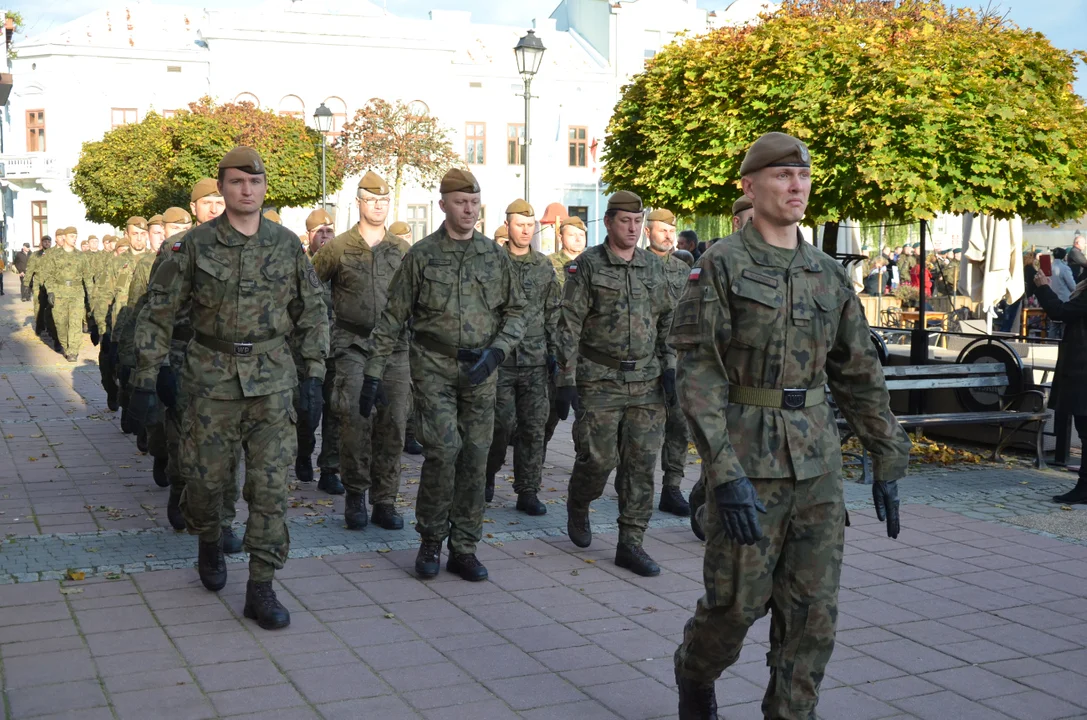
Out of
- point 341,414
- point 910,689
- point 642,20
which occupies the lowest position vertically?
point 910,689

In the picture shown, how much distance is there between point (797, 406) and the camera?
3965mm

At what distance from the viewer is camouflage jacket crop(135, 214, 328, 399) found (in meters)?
5.76

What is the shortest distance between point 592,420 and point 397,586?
145 cm

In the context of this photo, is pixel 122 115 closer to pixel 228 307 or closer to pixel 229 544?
pixel 229 544

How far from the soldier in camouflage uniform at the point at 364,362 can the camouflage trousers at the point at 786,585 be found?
392 cm

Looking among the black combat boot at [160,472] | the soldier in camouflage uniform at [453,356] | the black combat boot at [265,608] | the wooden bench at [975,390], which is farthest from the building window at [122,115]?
the black combat boot at [265,608]

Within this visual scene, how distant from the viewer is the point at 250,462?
19.0 feet

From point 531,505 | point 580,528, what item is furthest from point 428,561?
point 531,505

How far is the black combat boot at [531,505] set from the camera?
817 centimetres

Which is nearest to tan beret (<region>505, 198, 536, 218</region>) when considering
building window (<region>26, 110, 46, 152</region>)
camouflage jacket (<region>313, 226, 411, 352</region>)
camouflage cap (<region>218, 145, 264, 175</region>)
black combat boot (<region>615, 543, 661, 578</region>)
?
camouflage jacket (<region>313, 226, 411, 352</region>)

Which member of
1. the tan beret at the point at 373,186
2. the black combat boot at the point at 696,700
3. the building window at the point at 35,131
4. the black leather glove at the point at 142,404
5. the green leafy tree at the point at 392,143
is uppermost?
the building window at the point at 35,131

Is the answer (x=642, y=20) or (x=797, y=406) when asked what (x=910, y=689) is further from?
(x=642, y=20)

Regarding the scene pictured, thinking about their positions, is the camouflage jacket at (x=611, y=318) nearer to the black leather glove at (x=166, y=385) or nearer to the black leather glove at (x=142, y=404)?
the black leather glove at (x=166, y=385)

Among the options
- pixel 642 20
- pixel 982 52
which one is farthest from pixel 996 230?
pixel 642 20
